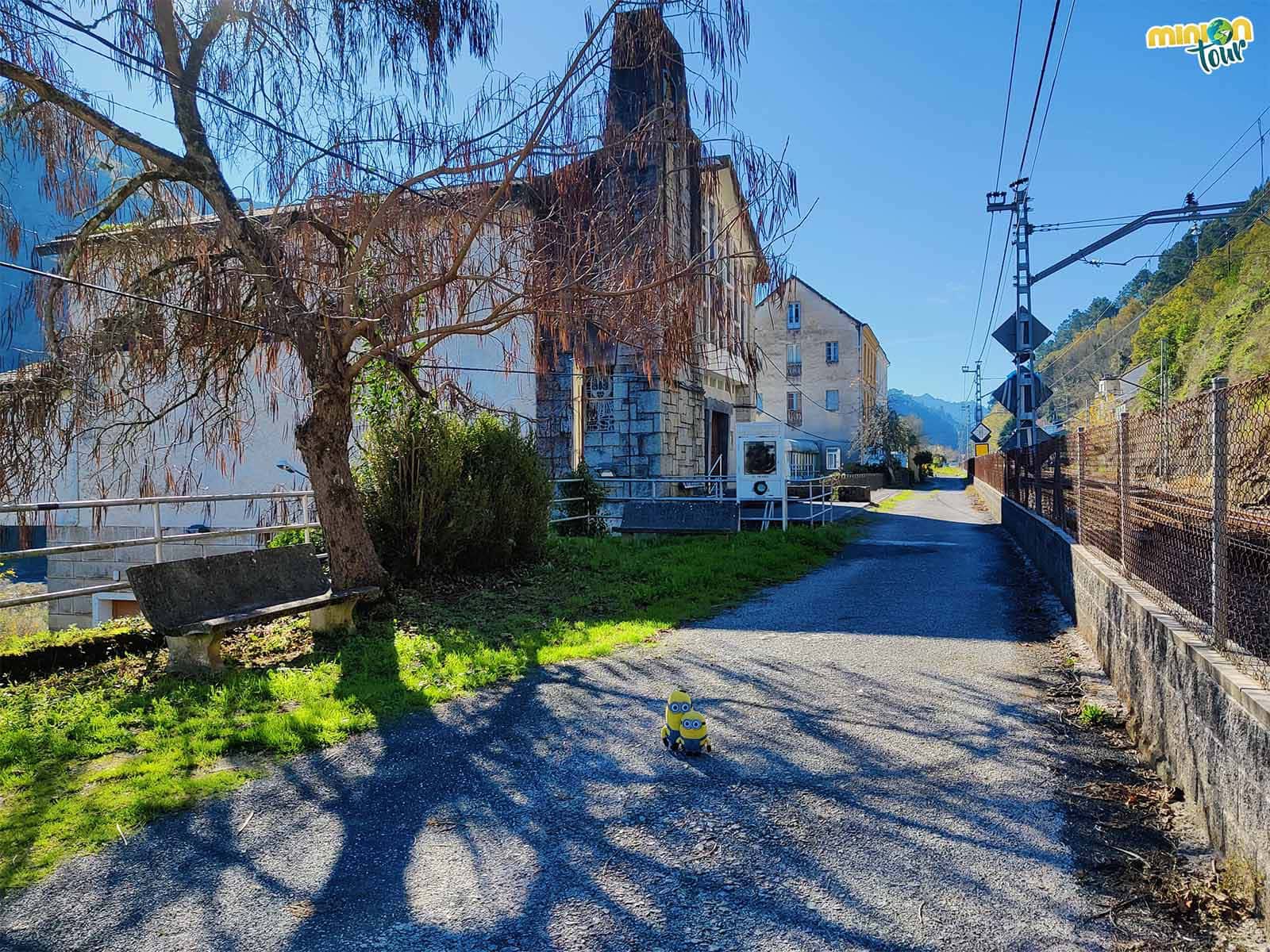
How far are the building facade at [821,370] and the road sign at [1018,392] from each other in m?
33.1

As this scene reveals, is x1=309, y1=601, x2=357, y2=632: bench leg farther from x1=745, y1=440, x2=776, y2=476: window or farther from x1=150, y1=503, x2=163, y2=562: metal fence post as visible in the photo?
x1=745, y1=440, x2=776, y2=476: window

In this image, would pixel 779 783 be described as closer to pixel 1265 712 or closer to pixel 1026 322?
pixel 1265 712

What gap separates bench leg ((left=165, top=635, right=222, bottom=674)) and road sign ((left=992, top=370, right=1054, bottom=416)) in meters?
17.6

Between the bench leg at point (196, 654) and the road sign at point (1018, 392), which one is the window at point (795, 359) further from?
the bench leg at point (196, 654)

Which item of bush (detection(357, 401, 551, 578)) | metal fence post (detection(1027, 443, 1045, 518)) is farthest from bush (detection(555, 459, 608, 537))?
metal fence post (detection(1027, 443, 1045, 518))

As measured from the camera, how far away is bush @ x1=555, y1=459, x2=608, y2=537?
1570 cm

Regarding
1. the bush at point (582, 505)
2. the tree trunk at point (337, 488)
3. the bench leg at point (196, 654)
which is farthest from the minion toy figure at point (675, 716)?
the bush at point (582, 505)

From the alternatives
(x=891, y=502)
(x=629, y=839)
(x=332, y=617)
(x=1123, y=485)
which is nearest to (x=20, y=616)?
(x=332, y=617)

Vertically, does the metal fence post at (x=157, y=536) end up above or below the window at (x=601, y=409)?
below

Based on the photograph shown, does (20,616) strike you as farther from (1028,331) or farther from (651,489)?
(1028,331)

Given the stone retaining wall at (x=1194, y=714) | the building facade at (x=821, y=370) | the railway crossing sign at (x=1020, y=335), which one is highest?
the building facade at (x=821, y=370)

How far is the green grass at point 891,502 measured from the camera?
27455 millimetres

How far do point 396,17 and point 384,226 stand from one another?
1.74 metres

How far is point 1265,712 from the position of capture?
264 cm
